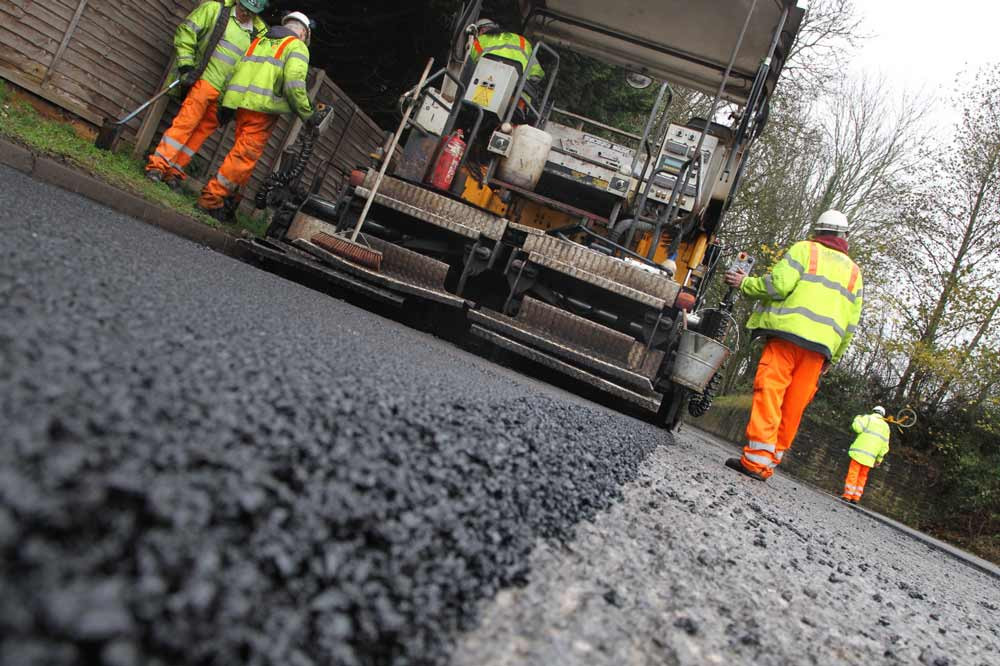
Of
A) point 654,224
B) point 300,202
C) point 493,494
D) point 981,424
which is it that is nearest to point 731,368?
point 981,424

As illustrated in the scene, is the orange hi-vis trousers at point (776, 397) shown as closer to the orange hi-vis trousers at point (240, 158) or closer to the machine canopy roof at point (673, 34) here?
the machine canopy roof at point (673, 34)

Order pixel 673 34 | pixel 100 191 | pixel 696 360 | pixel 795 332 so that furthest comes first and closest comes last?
pixel 673 34
pixel 696 360
pixel 795 332
pixel 100 191

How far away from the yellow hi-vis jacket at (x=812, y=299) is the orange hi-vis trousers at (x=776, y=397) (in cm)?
13

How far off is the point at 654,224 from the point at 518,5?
2.57 m

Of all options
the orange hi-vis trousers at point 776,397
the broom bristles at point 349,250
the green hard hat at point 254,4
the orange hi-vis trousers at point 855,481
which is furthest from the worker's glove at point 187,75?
the orange hi-vis trousers at point 855,481

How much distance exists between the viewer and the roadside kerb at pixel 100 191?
4.05m

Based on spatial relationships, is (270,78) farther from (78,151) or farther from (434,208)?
(434,208)

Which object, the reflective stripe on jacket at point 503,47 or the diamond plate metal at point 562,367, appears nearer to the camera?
the diamond plate metal at point 562,367

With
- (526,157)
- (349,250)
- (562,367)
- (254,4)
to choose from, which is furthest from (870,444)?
(254,4)

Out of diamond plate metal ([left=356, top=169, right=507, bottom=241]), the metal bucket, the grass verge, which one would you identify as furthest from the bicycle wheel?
the grass verge

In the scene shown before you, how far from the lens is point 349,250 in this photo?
190 inches

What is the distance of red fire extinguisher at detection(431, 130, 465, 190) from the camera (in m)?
6.00

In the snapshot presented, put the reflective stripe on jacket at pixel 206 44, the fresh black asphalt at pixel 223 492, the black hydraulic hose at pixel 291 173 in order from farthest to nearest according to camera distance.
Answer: the reflective stripe on jacket at pixel 206 44, the black hydraulic hose at pixel 291 173, the fresh black asphalt at pixel 223 492

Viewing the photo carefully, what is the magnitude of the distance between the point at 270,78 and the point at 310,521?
604 cm
